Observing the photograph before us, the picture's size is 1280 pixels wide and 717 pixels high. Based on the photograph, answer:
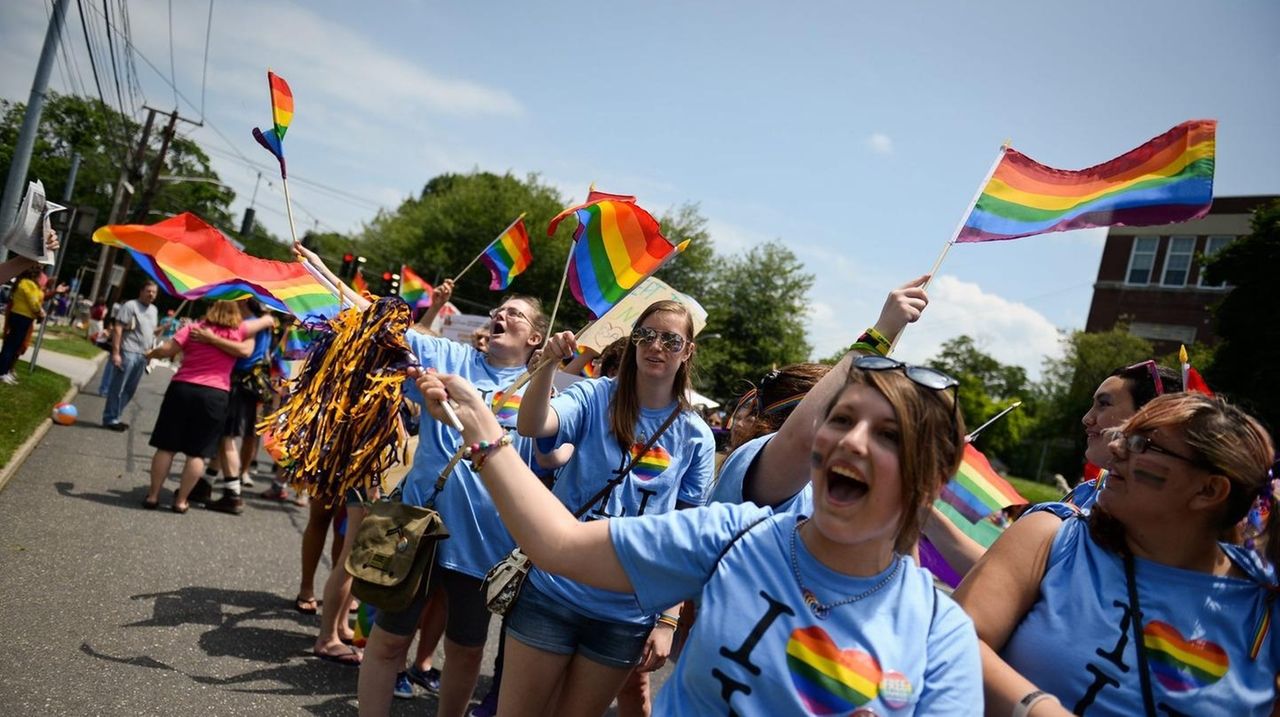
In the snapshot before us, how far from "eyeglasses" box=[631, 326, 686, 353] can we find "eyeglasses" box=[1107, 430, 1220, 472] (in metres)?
1.61

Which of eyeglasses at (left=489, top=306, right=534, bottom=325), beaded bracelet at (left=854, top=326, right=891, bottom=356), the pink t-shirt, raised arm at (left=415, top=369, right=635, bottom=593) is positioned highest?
beaded bracelet at (left=854, top=326, right=891, bottom=356)

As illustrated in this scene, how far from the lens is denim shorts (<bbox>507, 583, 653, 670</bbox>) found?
9.99 ft

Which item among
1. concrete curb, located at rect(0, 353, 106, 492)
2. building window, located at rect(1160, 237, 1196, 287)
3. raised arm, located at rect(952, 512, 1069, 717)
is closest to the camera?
raised arm, located at rect(952, 512, 1069, 717)

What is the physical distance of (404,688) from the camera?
4.75 m

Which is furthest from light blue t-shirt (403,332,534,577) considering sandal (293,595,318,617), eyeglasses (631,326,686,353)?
sandal (293,595,318,617)

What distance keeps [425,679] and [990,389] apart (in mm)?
68055

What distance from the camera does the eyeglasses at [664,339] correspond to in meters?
3.43

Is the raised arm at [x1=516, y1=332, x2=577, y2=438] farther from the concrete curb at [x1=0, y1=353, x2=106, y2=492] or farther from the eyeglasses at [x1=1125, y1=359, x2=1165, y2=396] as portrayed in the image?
the concrete curb at [x1=0, y1=353, x2=106, y2=492]

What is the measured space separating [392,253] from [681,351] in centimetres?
4831

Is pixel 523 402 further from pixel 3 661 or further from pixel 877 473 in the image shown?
pixel 3 661

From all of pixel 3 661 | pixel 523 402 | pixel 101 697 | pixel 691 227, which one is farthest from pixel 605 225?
pixel 691 227

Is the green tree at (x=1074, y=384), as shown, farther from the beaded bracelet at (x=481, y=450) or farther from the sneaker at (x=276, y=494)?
the beaded bracelet at (x=481, y=450)

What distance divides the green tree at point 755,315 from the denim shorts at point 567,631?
3777 cm

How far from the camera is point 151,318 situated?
12.0 metres
